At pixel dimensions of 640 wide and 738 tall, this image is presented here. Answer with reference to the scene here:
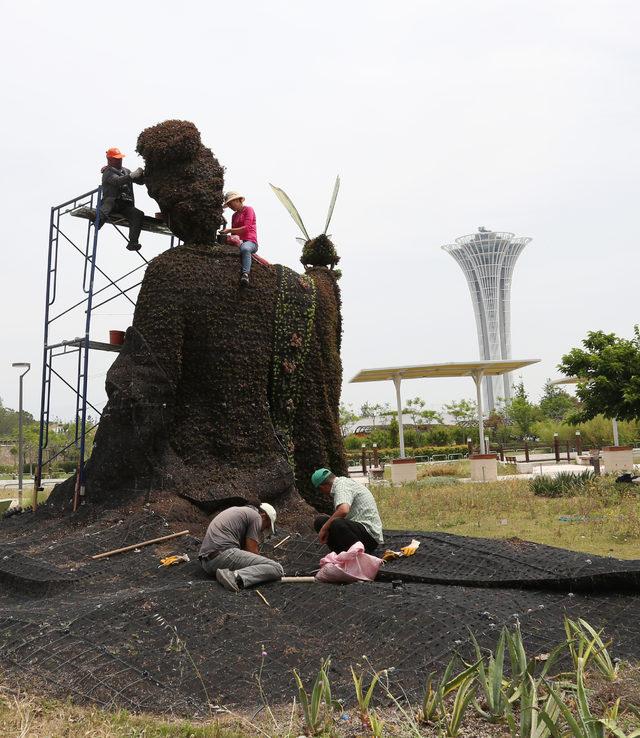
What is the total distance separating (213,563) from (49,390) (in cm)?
528

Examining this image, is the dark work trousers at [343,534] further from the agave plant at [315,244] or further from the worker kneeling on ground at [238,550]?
the agave plant at [315,244]

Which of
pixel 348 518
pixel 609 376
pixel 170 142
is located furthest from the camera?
pixel 609 376

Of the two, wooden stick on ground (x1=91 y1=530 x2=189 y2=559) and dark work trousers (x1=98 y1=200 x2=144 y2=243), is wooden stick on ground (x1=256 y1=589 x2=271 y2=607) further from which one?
dark work trousers (x1=98 y1=200 x2=144 y2=243)

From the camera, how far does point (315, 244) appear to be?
37.6ft

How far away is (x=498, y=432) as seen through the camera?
50469mm

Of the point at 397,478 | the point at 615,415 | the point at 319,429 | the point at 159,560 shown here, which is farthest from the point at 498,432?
the point at 159,560

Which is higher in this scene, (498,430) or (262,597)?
(498,430)

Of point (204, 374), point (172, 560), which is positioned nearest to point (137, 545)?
point (172, 560)

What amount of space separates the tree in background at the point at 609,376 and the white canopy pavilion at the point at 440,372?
5903mm

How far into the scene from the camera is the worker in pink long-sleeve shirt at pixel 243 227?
31.7 ft

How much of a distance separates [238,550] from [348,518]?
1294mm

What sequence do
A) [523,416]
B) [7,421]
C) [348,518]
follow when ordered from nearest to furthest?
1. [348,518]
2. [523,416]
3. [7,421]

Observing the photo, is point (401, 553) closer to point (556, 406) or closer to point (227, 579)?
point (227, 579)

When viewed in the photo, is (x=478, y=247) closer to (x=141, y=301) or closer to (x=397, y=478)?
(x=397, y=478)
